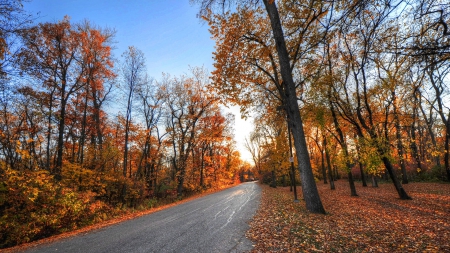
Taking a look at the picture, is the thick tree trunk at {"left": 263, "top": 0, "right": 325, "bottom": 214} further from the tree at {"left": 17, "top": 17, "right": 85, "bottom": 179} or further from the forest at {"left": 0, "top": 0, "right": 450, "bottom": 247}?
the tree at {"left": 17, "top": 17, "right": 85, "bottom": 179}

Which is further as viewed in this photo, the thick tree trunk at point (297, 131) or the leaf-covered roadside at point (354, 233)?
the thick tree trunk at point (297, 131)

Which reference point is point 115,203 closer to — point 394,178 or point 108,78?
point 108,78

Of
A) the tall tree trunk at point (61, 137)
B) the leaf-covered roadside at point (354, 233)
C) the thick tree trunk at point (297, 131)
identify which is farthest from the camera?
the tall tree trunk at point (61, 137)

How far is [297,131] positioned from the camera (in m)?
8.64

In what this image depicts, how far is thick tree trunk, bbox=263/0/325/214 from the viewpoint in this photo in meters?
8.34

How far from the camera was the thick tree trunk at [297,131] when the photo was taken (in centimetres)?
834

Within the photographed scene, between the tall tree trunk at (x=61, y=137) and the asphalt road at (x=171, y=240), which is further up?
the tall tree trunk at (x=61, y=137)

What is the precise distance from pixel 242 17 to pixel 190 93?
15957mm

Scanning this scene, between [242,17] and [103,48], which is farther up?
[103,48]

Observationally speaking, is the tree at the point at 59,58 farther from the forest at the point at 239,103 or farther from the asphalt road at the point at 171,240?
the asphalt road at the point at 171,240

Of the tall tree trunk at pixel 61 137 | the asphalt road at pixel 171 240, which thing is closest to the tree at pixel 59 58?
the tall tree trunk at pixel 61 137

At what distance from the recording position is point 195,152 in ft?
108

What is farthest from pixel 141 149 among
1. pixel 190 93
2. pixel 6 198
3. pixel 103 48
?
pixel 6 198

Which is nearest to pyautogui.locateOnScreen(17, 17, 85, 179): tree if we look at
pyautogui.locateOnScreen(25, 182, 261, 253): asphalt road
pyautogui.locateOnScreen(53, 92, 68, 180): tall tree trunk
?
pyautogui.locateOnScreen(53, 92, 68, 180): tall tree trunk
